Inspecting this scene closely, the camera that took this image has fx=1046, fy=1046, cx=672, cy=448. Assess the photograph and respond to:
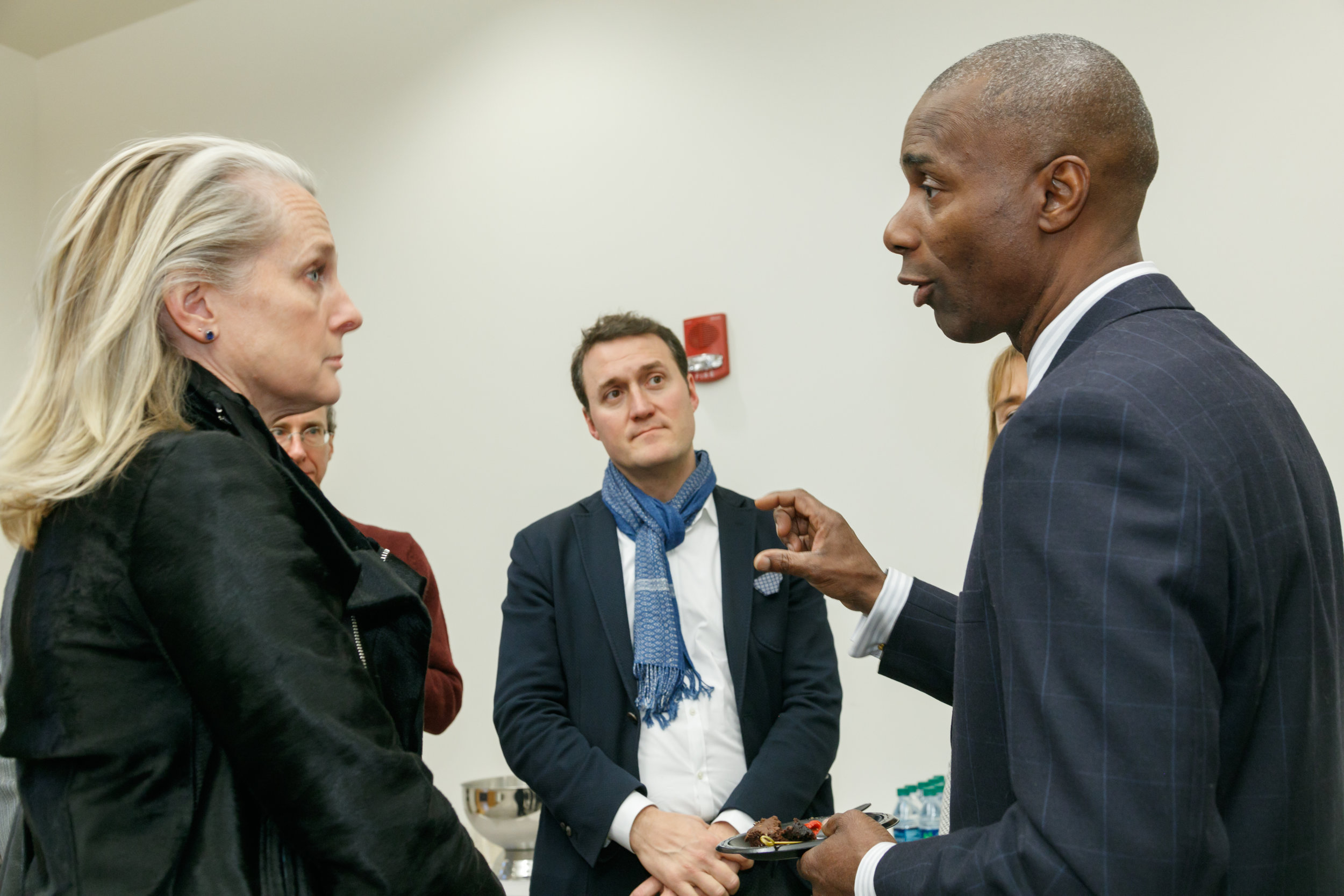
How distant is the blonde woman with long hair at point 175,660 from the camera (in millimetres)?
983

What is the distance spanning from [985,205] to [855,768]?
2.37 metres

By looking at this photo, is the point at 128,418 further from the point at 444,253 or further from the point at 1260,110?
the point at 444,253

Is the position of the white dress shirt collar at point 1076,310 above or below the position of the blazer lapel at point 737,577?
above

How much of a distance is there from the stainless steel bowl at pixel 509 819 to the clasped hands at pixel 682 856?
1031 millimetres

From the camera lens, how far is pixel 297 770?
98 centimetres

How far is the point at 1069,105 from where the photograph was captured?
1.16 metres

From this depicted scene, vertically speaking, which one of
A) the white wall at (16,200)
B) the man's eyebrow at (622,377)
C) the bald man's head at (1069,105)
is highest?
the white wall at (16,200)

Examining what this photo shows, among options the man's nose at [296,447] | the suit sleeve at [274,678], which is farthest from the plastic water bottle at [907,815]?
the suit sleeve at [274,678]

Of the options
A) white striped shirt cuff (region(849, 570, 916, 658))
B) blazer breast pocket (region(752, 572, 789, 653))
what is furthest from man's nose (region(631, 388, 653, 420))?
white striped shirt cuff (region(849, 570, 916, 658))

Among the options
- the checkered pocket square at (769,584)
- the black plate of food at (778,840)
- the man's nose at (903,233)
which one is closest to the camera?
the man's nose at (903,233)

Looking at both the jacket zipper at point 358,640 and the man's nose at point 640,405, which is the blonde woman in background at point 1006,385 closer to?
the man's nose at point 640,405

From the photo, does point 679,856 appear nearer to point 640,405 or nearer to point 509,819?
point 640,405

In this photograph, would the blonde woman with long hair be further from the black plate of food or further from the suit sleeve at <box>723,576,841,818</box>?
the suit sleeve at <box>723,576,841,818</box>

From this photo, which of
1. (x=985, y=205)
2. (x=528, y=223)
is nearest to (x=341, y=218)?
(x=528, y=223)
